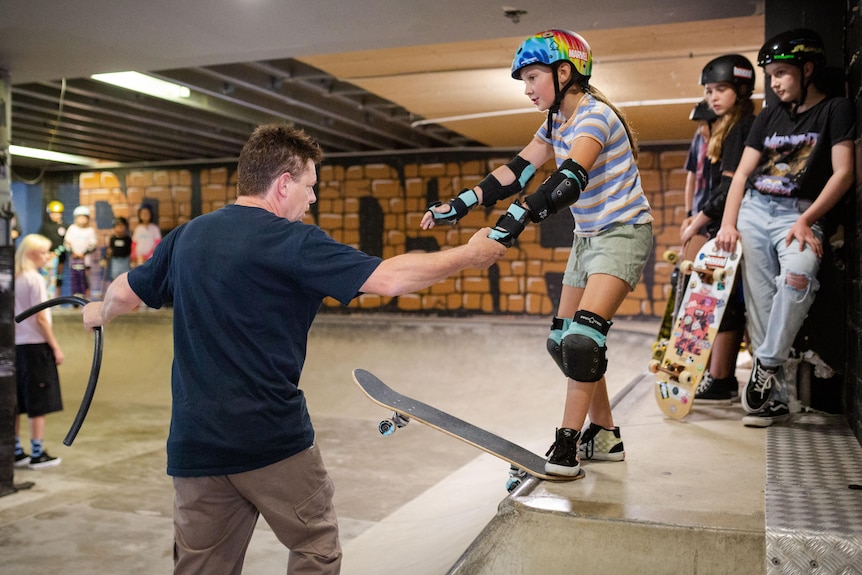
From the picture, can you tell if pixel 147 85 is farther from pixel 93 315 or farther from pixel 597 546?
pixel 597 546

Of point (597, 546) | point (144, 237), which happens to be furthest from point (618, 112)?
point (144, 237)

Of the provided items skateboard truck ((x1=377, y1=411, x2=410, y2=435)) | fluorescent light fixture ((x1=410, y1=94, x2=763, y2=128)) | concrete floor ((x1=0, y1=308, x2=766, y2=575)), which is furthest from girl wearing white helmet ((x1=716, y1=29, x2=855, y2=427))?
fluorescent light fixture ((x1=410, y1=94, x2=763, y2=128))

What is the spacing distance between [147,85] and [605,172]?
295 inches

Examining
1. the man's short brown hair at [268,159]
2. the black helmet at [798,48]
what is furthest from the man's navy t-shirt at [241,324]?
the black helmet at [798,48]

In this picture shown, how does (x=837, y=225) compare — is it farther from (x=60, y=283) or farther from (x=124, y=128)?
(x=60, y=283)

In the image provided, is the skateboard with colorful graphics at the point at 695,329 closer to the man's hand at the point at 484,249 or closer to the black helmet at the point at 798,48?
the black helmet at the point at 798,48

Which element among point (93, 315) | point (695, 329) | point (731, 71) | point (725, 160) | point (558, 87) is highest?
point (731, 71)

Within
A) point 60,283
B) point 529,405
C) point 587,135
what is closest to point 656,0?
point 587,135

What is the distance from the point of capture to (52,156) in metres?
15.5

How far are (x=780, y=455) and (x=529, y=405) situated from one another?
16.9ft

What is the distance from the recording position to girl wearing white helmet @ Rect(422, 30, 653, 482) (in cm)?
262

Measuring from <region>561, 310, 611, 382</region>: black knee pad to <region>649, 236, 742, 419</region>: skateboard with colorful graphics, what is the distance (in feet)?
4.47

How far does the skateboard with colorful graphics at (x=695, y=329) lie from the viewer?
3824 mm

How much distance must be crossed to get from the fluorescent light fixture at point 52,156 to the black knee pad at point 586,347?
1401cm
